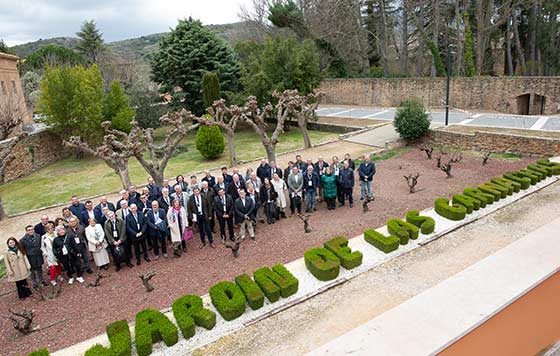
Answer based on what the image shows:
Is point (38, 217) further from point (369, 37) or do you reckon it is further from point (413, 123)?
point (369, 37)

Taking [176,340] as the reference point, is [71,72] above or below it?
above

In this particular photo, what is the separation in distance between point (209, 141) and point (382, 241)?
13.0 meters

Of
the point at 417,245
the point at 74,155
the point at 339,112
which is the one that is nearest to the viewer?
the point at 417,245

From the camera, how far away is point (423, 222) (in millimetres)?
9516

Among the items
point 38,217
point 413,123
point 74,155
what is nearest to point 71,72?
point 74,155

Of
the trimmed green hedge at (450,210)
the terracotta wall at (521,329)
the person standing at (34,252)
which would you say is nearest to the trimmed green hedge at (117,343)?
the person standing at (34,252)

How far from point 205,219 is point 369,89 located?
27.1 meters

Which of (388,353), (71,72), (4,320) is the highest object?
(71,72)

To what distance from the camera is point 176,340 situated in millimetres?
6387

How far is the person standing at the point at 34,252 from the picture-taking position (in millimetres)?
8328

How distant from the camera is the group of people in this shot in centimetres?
860

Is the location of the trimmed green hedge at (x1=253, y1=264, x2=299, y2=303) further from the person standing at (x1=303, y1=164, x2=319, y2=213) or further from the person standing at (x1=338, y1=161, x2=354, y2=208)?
the person standing at (x1=338, y1=161, x2=354, y2=208)

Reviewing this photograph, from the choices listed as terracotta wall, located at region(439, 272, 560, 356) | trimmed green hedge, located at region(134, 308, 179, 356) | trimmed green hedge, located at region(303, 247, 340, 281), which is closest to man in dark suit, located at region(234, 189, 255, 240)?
trimmed green hedge, located at region(303, 247, 340, 281)

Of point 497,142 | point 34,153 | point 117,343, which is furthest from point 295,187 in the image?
point 34,153
